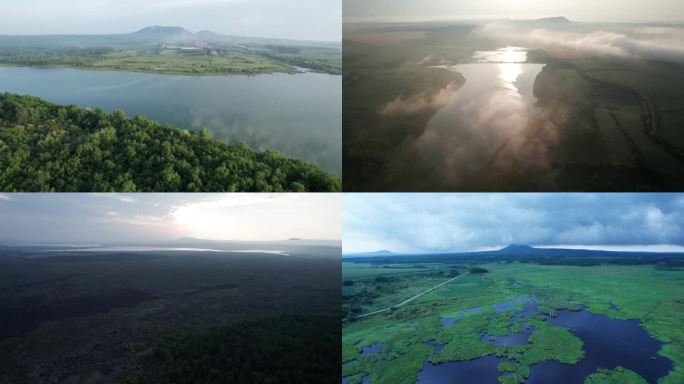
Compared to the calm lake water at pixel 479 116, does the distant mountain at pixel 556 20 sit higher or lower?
higher

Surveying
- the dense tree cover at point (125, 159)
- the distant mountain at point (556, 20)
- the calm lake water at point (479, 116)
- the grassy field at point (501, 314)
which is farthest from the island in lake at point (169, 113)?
the distant mountain at point (556, 20)

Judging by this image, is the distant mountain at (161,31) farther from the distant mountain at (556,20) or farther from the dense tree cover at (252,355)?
the distant mountain at (556,20)

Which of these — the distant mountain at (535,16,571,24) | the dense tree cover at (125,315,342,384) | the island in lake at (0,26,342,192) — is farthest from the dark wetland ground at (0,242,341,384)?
the distant mountain at (535,16,571,24)

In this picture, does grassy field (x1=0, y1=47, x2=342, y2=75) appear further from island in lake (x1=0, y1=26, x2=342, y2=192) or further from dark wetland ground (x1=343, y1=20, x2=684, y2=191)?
dark wetland ground (x1=343, y1=20, x2=684, y2=191)

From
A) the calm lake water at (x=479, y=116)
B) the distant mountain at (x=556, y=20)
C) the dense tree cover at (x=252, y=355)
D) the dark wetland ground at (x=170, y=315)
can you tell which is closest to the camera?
the dark wetland ground at (x=170, y=315)

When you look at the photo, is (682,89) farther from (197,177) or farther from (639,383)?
(197,177)

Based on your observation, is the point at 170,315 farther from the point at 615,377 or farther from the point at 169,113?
the point at 615,377
